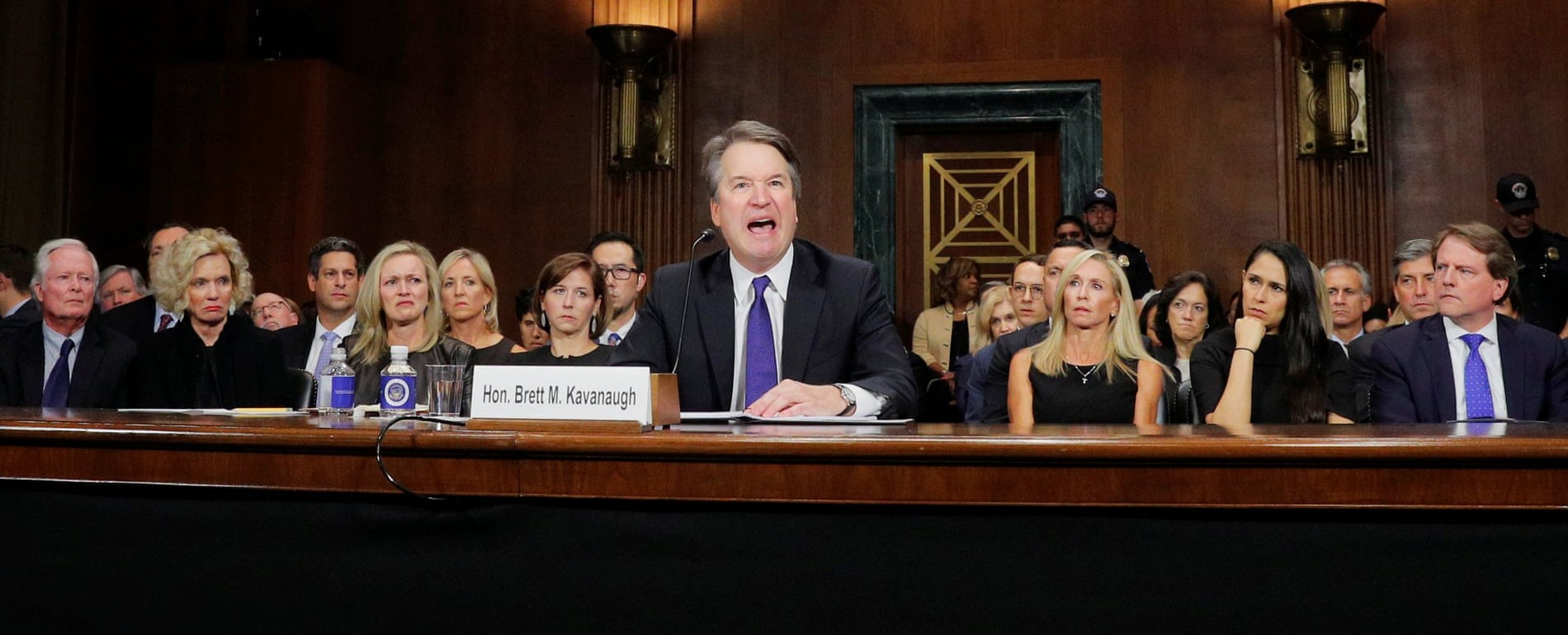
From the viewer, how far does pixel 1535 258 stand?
17.7ft

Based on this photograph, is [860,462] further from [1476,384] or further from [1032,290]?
[1032,290]

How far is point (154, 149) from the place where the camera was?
673 centimetres

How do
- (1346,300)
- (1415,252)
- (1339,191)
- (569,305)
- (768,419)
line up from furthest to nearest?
(1339,191), (1346,300), (1415,252), (569,305), (768,419)

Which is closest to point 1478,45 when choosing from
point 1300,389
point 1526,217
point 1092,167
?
point 1526,217

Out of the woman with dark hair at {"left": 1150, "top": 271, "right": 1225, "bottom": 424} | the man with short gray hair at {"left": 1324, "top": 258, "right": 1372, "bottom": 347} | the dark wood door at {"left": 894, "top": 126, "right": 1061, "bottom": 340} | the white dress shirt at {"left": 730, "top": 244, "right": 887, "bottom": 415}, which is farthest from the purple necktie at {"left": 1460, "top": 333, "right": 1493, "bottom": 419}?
the dark wood door at {"left": 894, "top": 126, "right": 1061, "bottom": 340}

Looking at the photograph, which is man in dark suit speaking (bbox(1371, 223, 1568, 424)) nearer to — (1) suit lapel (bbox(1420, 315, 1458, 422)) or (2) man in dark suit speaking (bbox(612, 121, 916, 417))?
(1) suit lapel (bbox(1420, 315, 1458, 422))

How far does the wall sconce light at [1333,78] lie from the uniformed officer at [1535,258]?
737mm

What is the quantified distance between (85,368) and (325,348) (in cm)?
100

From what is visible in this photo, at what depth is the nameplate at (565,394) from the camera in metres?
1.78

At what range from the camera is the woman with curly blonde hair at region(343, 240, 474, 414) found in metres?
→ 3.74

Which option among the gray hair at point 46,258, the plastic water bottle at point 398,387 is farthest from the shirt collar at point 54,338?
the plastic water bottle at point 398,387

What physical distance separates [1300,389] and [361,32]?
5.25 metres

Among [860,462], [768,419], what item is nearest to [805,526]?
[860,462]

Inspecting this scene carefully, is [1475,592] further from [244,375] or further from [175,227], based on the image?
[175,227]
